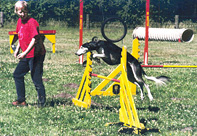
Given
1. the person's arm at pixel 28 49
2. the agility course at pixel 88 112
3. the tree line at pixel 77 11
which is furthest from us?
the tree line at pixel 77 11

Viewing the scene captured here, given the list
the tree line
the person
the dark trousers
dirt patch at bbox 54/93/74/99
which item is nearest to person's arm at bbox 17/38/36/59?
the person

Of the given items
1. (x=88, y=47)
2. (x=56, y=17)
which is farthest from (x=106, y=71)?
(x=56, y=17)

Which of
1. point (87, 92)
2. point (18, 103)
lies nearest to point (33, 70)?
point (18, 103)

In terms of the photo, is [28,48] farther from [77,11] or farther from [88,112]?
[77,11]

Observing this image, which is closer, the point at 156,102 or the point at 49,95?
the point at 156,102

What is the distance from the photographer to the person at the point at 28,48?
6901 millimetres

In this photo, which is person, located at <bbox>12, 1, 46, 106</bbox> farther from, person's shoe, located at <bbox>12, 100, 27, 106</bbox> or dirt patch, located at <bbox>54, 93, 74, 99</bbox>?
dirt patch, located at <bbox>54, 93, 74, 99</bbox>

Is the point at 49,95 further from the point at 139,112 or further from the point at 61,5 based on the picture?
the point at 61,5

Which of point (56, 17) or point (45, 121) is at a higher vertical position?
point (56, 17)

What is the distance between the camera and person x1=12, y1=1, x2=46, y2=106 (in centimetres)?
690

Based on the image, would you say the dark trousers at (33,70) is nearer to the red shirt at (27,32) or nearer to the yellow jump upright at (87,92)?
the red shirt at (27,32)

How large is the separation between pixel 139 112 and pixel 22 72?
2.27m

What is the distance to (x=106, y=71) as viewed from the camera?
1280 cm

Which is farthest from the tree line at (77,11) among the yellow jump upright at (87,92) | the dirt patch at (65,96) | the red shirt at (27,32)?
the red shirt at (27,32)
